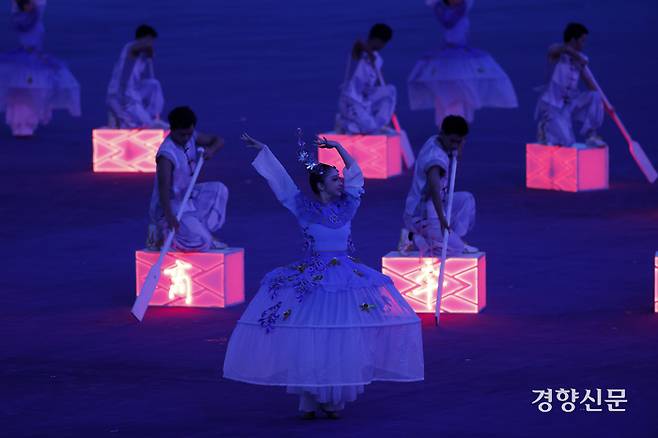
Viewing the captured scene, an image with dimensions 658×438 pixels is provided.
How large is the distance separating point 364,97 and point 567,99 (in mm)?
2256

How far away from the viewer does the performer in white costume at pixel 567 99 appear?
15102 millimetres

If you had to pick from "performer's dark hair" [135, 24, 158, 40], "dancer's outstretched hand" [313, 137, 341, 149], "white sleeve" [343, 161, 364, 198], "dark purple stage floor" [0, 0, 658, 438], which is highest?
"performer's dark hair" [135, 24, 158, 40]

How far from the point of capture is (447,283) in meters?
9.84

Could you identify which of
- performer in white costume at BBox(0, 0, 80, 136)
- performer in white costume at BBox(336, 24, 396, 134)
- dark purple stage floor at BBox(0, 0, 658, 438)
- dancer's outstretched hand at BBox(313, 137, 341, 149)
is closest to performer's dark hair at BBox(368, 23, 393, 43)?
performer in white costume at BBox(336, 24, 396, 134)

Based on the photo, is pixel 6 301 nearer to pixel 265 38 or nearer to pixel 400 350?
pixel 400 350

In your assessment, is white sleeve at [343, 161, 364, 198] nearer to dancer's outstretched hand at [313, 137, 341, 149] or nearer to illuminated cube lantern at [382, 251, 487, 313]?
dancer's outstretched hand at [313, 137, 341, 149]

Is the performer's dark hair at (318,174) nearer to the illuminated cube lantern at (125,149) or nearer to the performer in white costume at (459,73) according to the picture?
the illuminated cube lantern at (125,149)

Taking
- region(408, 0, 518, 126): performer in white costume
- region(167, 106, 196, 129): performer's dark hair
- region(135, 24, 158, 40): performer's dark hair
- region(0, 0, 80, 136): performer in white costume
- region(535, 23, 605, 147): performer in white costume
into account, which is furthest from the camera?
region(0, 0, 80, 136): performer in white costume

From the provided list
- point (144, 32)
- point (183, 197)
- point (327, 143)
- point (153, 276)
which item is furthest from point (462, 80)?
point (327, 143)

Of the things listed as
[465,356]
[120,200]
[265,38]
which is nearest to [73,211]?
[120,200]

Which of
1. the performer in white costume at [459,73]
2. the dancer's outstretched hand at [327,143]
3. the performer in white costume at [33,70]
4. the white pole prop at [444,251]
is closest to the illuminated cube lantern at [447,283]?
the white pole prop at [444,251]

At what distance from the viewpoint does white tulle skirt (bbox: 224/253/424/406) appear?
276 inches

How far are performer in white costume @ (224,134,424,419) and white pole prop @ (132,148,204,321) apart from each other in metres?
2.28

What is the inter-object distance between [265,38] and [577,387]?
2134 cm
